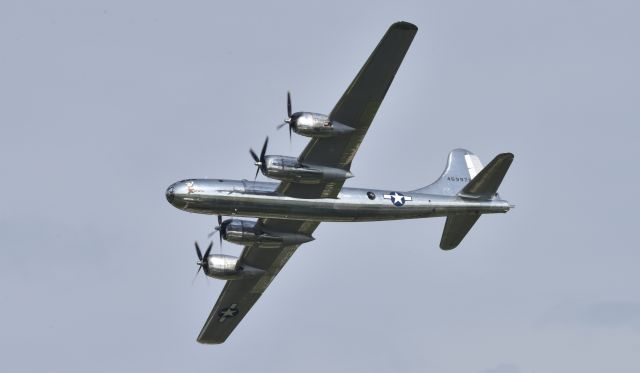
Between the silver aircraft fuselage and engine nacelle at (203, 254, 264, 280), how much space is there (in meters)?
6.47

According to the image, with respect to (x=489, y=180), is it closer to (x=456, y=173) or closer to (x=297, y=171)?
(x=456, y=173)

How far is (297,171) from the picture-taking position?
5066 centimetres

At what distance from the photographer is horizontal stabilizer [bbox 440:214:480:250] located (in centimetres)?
5638

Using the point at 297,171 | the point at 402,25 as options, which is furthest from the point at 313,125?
the point at 402,25

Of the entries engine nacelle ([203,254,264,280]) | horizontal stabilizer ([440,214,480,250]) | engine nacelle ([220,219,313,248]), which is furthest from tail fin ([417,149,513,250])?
engine nacelle ([203,254,264,280])

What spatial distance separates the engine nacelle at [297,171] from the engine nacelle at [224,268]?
8.74 m

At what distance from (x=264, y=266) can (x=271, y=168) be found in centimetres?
1032

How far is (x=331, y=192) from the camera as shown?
2068 inches

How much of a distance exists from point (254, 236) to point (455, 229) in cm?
992

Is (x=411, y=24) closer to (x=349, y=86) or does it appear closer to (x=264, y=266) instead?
(x=349, y=86)

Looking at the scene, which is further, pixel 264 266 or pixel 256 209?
pixel 264 266

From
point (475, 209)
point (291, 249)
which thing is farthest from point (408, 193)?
point (291, 249)

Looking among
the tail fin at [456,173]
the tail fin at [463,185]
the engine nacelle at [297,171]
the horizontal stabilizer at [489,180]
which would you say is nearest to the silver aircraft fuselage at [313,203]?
the horizontal stabilizer at [489,180]

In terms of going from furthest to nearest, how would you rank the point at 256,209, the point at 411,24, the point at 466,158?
the point at 466,158 < the point at 256,209 < the point at 411,24
